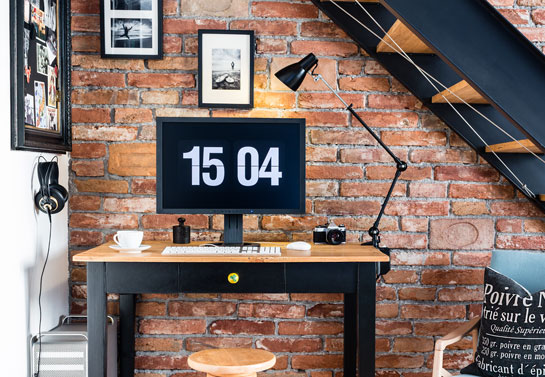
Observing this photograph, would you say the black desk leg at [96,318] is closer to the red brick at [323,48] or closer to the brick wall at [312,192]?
the brick wall at [312,192]

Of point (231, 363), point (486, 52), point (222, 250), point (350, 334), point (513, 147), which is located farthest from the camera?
point (350, 334)

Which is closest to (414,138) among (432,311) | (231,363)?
(432,311)

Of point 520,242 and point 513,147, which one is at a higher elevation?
point 513,147

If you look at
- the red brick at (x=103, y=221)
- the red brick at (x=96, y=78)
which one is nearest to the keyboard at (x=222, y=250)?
the red brick at (x=103, y=221)

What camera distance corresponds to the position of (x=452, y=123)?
2320mm

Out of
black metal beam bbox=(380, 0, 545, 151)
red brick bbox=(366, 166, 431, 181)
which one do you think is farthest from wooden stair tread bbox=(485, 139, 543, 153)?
black metal beam bbox=(380, 0, 545, 151)

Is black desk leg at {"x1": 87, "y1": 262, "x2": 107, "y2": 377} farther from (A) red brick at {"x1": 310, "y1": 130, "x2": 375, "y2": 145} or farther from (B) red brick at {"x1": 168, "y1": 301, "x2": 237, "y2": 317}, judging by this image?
(A) red brick at {"x1": 310, "y1": 130, "x2": 375, "y2": 145}

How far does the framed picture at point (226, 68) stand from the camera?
2322 millimetres

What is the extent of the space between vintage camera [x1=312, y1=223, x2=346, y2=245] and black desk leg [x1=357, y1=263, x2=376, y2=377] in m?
0.31

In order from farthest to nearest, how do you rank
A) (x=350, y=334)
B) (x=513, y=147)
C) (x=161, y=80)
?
(x=161, y=80)
(x=350, y=334)
(x=513, y=147)

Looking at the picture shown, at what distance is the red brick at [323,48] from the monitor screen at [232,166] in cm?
43

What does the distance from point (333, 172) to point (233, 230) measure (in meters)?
0.56

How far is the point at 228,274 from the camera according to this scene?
186 centimetres

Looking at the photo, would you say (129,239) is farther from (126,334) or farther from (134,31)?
(134,31)
